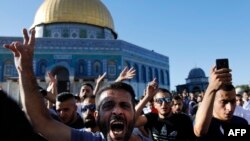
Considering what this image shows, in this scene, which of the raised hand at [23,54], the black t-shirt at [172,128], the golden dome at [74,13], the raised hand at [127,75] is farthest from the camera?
the golden dome at [74,13]

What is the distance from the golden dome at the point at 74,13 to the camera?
32.0 metres

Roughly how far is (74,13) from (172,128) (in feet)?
97.4

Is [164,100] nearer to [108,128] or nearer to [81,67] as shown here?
[108,128]

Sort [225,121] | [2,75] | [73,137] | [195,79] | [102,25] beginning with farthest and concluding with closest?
[195,79] < [102,25] < [2,75] < [225,121] < [73,137]

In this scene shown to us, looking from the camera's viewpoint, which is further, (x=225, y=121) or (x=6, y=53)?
(x=6, y=53)

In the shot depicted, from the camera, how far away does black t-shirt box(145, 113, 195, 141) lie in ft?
11.7

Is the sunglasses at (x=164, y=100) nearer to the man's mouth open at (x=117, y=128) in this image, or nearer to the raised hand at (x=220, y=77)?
the raised hand at (x=220, y=77)

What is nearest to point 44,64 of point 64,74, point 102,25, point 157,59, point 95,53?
point 64,74

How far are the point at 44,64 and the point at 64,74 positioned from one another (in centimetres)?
199

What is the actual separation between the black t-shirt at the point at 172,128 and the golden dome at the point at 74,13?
29.0 m

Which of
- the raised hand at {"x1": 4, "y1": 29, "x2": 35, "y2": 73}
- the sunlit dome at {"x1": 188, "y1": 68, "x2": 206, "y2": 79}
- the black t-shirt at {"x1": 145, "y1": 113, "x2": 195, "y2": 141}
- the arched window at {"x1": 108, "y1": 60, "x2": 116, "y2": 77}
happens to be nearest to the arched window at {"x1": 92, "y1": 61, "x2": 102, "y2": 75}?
the arched window at {"x1": 108, "y1": 60, "x2": 116, "y2": 77}

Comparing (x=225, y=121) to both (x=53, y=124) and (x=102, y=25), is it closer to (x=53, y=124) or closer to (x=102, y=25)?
(x=53, y=124)

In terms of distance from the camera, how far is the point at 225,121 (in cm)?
275

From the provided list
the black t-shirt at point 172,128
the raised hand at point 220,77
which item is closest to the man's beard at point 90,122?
the black t-shirt at point 172,128
